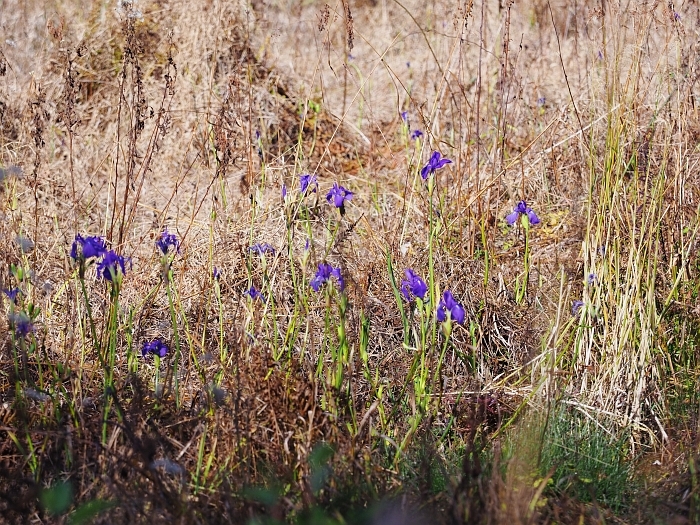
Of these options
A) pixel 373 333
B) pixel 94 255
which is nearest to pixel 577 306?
pixel 373 333

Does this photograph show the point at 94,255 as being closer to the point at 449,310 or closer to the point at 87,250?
the point at 87,250

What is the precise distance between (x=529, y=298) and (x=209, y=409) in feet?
4.13

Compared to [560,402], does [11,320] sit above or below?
above

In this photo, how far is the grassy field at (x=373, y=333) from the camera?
1743mm

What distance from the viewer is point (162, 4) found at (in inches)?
183

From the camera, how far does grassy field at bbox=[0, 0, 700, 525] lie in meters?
1.74

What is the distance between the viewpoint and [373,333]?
2.57 metres

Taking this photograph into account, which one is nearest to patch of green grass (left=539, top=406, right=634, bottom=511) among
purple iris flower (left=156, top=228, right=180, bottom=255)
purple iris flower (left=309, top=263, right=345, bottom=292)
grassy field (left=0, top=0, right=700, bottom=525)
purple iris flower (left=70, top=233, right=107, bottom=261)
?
grassy field (left=0, top=0, right=700, bottom=525)

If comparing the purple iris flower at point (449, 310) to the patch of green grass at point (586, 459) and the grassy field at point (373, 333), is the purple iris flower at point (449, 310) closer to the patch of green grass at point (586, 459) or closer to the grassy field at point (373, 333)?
the grassy field at point (373, 333)

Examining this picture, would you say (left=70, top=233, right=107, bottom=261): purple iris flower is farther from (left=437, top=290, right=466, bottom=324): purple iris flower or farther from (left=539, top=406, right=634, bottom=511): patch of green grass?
(left=539, top=406, right=634, bottom=511): patch of green grass

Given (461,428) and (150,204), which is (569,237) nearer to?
(461,428)

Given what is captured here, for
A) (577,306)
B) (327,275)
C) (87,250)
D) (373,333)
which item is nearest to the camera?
(87,250)

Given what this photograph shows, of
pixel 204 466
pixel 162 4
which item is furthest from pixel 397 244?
pixel 162 4

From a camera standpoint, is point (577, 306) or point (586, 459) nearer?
point (586, 459)
